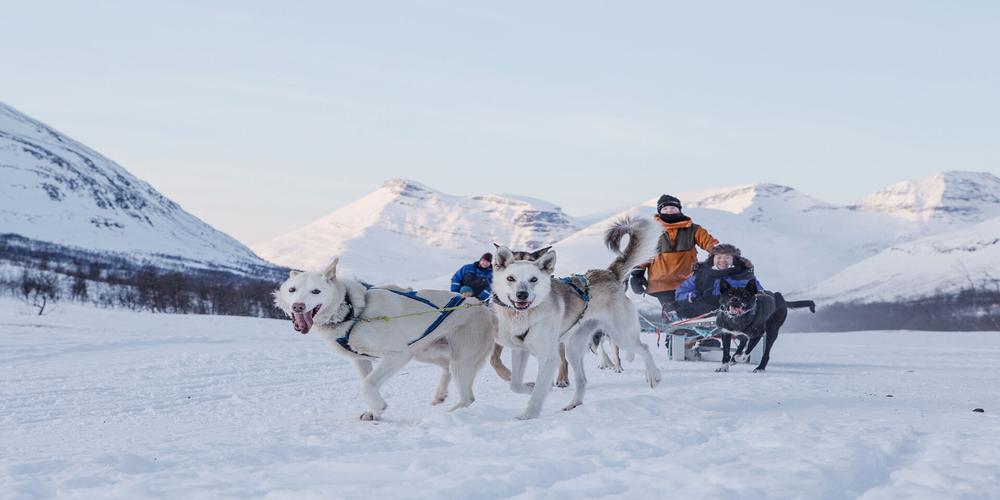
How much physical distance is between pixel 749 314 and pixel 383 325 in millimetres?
5083

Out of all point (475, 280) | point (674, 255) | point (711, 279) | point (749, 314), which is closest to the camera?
point (749, 314)

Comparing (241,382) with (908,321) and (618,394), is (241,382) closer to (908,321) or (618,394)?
(618,394)

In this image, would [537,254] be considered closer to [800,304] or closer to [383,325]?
[383,325]

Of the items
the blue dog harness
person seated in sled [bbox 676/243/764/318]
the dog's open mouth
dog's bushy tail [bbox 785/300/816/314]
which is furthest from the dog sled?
the dog's open mouth

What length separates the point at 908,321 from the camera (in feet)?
438

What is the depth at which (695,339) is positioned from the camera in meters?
11.8

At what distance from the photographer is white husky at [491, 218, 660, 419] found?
6.71m

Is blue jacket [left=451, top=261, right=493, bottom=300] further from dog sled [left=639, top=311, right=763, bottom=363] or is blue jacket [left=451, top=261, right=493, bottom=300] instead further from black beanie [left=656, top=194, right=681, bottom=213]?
black beanie [left=656, top=194, right=681, bottom=213]

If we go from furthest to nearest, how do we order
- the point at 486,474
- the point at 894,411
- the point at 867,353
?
the point at 867,353 → the point at 894,411 → the point at 486,474

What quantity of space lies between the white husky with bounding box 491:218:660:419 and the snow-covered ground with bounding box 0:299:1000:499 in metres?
0.38

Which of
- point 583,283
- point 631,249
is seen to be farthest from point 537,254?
point 631,249

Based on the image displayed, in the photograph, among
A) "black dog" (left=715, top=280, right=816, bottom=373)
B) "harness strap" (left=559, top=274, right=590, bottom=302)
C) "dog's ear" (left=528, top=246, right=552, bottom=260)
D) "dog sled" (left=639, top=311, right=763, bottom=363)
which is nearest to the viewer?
"dog's ear" (left=528, top=246, right=552, bottom=260)

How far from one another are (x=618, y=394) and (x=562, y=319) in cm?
107

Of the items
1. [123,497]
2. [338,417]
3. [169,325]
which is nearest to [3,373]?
[338,417]
